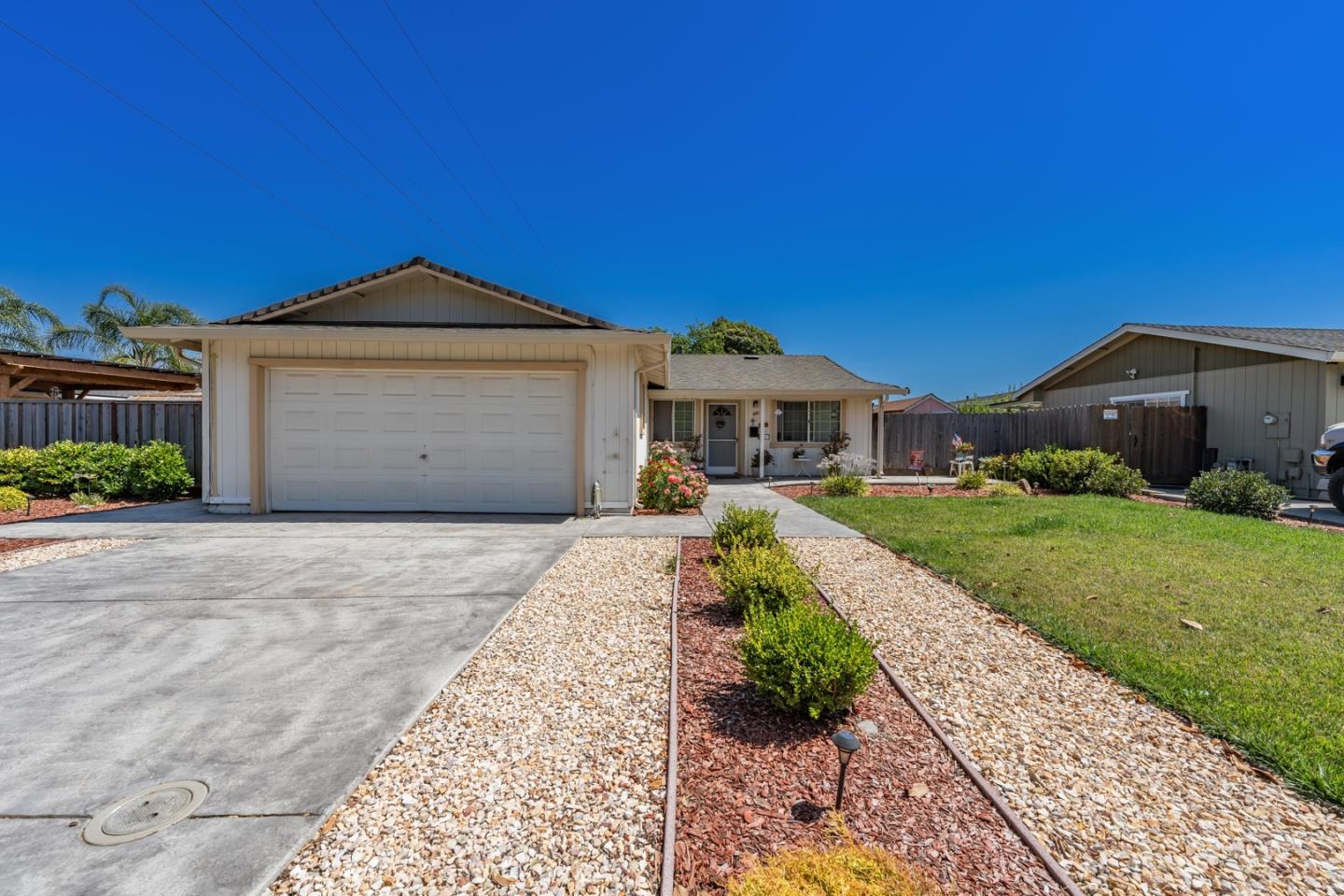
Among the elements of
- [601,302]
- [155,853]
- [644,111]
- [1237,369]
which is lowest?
[155,853]

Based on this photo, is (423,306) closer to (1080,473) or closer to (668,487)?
(668,487)

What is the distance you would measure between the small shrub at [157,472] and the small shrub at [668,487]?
340 inches

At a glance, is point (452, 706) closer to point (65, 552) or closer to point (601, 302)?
point (65, 552)

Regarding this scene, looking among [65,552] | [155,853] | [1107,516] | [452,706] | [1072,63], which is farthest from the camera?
[1072,63]

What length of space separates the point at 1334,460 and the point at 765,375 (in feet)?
36.5

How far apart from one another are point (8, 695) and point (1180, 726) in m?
6.20

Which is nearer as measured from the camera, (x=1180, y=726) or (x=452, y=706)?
(x=1180, y=726)

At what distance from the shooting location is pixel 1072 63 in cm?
976

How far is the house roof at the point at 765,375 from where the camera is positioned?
14539mm

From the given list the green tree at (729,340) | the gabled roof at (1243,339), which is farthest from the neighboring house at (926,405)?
the gabled roof at (1243,339)

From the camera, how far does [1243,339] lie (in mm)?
12266

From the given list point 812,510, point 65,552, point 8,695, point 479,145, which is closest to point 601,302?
point 479,145

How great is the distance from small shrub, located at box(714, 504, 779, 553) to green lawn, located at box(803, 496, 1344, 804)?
6.00 ft

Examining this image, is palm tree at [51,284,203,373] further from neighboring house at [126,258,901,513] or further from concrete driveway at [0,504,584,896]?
concrete driveway at [0,504,584,896]
